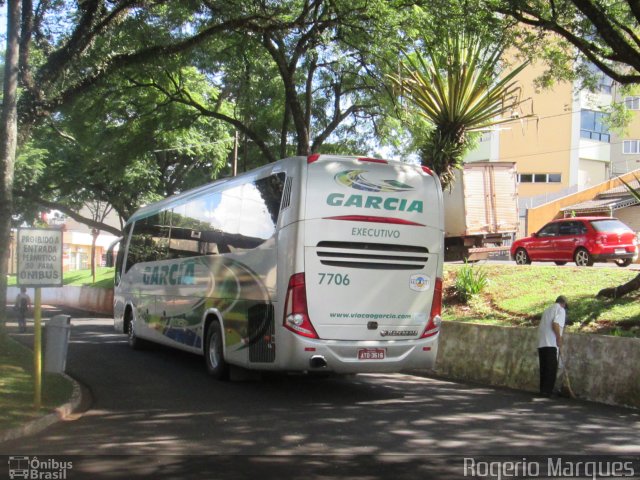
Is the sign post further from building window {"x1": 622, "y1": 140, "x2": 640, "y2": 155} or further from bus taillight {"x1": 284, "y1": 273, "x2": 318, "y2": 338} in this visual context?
building window {"x1": 622, "y1": 140, "x2": 640, "y2": 155}

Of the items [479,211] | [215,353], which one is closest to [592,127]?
[479,211]

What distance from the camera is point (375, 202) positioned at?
924cm

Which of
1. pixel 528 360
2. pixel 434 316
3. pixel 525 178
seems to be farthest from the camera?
pixel 525 178

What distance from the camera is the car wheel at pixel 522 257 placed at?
21.0 metres

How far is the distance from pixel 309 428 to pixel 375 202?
3.45 m

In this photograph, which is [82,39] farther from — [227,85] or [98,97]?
[227,85]

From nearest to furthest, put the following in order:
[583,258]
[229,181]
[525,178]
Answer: [229,181]
[583,258]
[525,178]

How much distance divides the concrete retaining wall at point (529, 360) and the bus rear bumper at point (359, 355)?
2.65 m

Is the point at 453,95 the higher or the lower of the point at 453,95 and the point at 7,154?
the higher

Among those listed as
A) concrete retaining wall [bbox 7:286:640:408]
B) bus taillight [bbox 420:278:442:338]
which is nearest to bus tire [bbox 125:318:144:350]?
concrete retaining wall [bbox 7:286:640:408]

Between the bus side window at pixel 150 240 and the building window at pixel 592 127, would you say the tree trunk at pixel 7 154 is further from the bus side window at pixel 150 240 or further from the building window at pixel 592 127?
the building window at pixel 592 127

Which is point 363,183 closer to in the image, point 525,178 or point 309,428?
point 309,428

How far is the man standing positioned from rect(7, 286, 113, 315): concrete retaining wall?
1025 inches

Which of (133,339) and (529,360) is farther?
(133,339)
